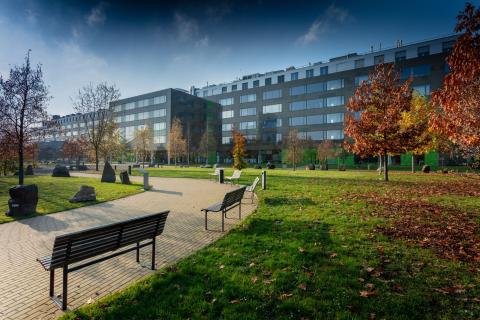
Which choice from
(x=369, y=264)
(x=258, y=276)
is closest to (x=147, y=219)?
(x=258, y=276)

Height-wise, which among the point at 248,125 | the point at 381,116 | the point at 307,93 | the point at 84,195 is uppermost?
the point at 307,93

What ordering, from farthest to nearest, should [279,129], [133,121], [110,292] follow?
[133,121]
[279,129]
[110,292]

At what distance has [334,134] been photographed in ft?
189

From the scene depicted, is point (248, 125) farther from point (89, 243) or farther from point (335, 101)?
point (89, 243)

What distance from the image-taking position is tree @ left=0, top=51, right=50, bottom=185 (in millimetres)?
15758

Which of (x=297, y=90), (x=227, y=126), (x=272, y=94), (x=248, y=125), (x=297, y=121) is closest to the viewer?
(x=297, y=121)

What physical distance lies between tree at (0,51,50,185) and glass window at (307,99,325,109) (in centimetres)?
5413

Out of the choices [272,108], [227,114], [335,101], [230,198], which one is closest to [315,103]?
[335,101]

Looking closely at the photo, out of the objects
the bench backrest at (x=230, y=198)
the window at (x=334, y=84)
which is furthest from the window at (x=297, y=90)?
the bench backrest at (x=230, y=198)

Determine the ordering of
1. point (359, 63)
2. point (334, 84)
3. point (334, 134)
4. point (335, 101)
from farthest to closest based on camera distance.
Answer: point (359, 63) → point (334, 84) → point (335, 101) → point (334, 134)

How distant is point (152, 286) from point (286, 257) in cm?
251

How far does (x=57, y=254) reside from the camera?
359 centimetres

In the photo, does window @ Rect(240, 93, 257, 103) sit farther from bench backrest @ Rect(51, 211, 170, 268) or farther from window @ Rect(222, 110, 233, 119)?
bench backrest @ Rect(51, 211, 170, 268)

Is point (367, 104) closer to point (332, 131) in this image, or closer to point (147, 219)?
point (147, 219)
